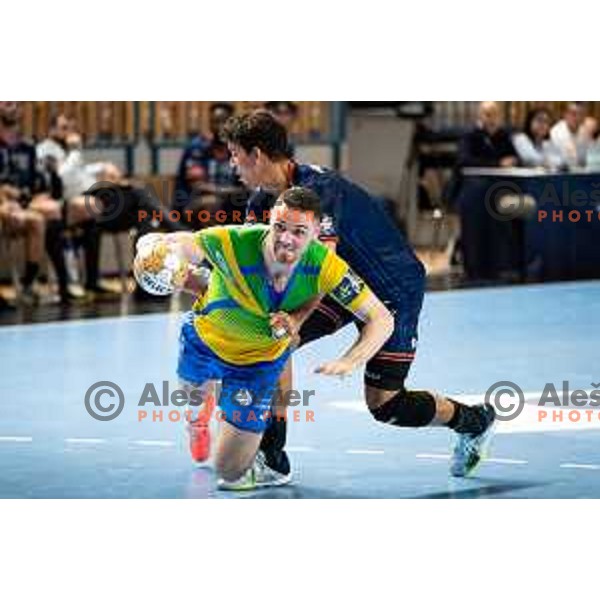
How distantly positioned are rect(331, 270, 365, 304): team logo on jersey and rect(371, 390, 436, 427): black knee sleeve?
2.64 feet

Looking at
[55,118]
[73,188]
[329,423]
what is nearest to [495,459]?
[329,423]

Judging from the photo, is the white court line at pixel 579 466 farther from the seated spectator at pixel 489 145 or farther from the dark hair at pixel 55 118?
the seated spectator at pixel 489 145

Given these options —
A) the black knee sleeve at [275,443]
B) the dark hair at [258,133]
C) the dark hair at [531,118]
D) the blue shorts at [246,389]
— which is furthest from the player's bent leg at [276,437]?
the dark hair at [531,118]

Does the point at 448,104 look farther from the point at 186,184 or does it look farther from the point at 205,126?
the point at 186,184

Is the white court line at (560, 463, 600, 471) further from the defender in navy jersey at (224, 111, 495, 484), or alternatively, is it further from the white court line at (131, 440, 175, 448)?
the white court line at (131, 440, 175, 448)

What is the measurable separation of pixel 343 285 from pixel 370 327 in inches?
11.0

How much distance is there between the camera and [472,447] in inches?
388

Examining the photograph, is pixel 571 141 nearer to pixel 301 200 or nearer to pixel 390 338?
pixel 390 338

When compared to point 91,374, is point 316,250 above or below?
above

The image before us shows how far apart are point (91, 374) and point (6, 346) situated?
4.56ft

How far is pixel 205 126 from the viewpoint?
1989 centimetres

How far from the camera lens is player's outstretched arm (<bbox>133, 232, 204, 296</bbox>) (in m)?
8.61

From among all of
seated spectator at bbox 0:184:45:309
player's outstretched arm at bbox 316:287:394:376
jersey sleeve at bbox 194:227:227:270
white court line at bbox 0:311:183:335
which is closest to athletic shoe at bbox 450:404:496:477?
player's outstretched arm at bbox 316:287:394:376
